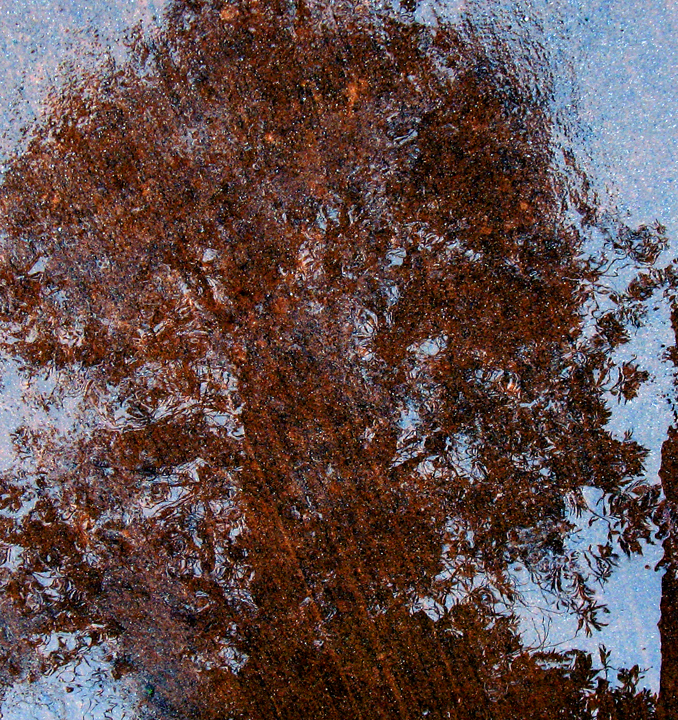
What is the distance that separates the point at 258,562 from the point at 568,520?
1205mm

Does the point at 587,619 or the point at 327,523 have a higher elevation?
the point at 327,523

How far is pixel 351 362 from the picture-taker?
1877 millimetres

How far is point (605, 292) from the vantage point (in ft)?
6.15

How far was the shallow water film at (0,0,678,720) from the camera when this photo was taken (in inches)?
72.7

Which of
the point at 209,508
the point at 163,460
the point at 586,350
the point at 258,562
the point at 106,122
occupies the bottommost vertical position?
the point at 258,562

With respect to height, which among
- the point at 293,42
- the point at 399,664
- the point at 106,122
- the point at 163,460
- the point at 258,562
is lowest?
the point at 399,664

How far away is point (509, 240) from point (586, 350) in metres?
0.51

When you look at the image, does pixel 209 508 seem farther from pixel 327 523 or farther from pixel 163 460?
pixel 327 523

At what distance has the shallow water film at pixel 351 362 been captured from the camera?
1.85m

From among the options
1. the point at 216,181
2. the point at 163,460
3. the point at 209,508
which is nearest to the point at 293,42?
the point at 216,181

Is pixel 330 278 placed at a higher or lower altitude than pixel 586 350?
higher

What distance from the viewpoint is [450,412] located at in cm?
188

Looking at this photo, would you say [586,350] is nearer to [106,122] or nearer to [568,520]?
[568,520]

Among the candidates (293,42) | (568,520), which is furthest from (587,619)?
(293,42)
